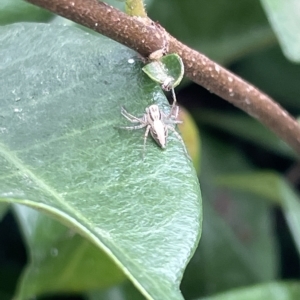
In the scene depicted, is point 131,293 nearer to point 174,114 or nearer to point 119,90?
point 174,114

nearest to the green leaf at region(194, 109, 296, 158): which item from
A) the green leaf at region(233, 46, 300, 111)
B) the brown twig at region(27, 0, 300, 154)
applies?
the green leaf at region(233, 46, 300, 111)

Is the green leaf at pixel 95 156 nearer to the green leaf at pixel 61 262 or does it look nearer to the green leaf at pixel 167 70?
the green leaf at pixel 167 70

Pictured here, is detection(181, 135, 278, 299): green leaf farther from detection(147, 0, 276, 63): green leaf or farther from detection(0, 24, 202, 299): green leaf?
detection(0, 24, 202, 299): green leaf

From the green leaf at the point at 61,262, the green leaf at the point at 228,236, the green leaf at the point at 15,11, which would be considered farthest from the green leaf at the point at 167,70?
the green leaf at the point at 228,236

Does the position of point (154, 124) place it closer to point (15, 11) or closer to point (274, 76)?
point (15, 11)

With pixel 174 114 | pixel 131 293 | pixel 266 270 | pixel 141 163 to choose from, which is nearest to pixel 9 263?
pixel 131 293

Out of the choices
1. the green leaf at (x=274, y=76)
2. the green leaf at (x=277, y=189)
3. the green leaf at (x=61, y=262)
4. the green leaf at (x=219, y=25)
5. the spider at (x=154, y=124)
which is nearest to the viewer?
the spider at (x=154, y=124)

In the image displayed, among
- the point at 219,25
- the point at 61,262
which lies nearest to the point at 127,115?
the point at 61,262
